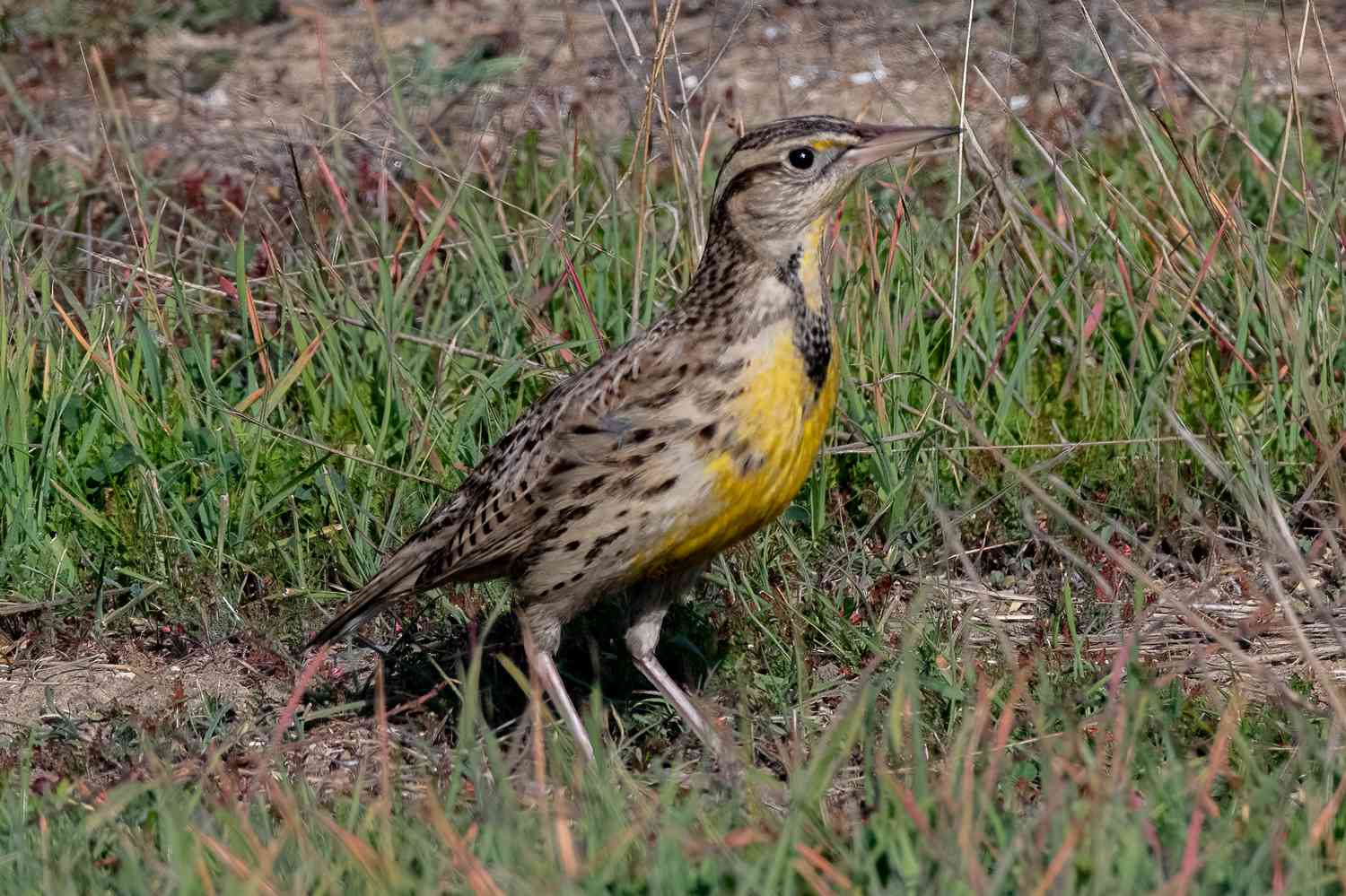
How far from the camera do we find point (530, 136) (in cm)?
753

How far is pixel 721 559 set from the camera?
5445 mm

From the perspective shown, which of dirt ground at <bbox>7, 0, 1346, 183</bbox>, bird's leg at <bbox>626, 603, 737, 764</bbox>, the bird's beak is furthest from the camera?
dirt ground at <bbox>7, 0, 1346, 183</bbox>

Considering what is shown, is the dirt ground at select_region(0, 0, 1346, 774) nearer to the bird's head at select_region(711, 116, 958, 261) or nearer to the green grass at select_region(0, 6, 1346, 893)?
the green grass at select_region(0, 6, 1346, 893)

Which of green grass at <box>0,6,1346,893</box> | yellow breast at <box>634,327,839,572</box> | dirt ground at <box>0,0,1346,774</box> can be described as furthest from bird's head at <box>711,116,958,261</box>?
dirt ground at <box>0,0,1346,774</box>

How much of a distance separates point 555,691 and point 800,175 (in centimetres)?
141

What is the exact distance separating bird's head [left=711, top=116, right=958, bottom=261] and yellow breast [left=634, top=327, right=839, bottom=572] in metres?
0.25

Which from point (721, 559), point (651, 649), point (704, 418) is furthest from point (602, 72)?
point (704, 418)

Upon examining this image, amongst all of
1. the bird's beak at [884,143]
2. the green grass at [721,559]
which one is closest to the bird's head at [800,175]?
the bird's beak at [884,143]

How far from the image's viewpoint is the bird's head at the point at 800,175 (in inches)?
174

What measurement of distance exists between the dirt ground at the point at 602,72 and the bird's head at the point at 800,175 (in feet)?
7.21

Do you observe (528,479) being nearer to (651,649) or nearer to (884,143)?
(651,649)

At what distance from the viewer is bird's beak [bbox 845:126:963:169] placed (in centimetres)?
441

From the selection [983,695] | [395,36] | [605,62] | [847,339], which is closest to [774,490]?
[983,695]

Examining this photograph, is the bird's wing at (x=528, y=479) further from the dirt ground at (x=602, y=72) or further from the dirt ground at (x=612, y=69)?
the dirt ground at (x=612, y=69)
